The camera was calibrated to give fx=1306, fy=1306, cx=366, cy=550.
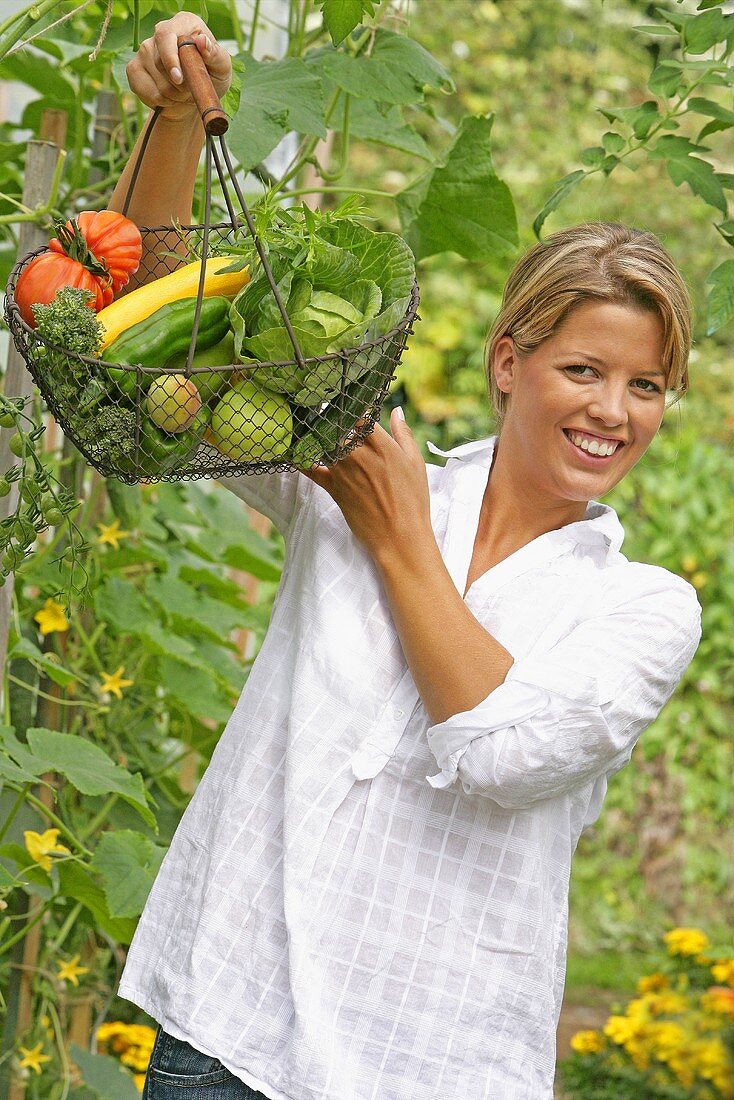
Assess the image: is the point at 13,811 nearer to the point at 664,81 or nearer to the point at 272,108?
the point at 272,108

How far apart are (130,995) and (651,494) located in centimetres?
305

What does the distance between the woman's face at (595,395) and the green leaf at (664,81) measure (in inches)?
14.9

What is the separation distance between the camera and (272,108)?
1.46 meters

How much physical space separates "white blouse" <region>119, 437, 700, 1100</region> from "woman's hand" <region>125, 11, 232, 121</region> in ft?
1.44

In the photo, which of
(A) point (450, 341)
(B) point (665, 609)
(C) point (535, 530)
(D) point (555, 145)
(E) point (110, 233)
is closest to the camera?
(E) point (110, 233)

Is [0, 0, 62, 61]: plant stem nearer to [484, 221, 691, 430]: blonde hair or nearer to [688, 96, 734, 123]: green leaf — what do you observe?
[484, 221, 691, 430]: blonde hair

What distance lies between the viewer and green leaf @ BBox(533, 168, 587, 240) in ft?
4.95

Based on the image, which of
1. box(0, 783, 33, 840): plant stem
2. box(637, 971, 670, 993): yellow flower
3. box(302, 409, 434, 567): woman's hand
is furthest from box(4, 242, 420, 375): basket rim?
box(637, 971, 670, 993): yellow flower

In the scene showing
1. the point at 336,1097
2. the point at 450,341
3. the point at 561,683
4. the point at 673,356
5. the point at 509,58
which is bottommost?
the point at 336,1097

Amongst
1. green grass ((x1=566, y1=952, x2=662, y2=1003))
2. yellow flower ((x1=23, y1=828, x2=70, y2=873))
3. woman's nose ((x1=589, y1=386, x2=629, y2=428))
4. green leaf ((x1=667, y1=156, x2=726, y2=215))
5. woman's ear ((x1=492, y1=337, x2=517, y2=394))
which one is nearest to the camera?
woman's nose ((x1=589, y1=386, x2=629, y2=428))

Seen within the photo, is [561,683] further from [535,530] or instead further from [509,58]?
[509,58]

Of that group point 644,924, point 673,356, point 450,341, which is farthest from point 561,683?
point 450,341

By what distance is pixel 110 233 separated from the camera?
1098mm

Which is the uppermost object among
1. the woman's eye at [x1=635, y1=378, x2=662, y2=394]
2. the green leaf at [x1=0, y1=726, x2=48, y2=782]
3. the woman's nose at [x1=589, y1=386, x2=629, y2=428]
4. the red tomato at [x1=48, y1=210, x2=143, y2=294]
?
the woman's eye at [x1=635, y1=378, x2=662, y2=394]
